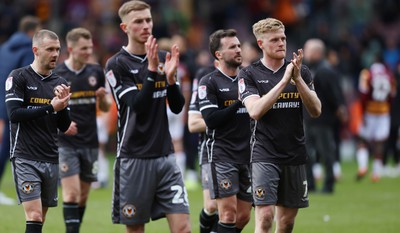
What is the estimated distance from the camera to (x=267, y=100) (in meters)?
9.16

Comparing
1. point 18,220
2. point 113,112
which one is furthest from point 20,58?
point 113,112

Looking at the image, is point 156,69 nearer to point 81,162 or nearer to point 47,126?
point 47,126

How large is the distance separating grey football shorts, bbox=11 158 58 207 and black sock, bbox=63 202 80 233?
1.84 metres

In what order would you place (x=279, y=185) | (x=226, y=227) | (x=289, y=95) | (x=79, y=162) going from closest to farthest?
(x=289, y=95), (x=279, y=185), (x=226, y=227), (x=79, y=162)

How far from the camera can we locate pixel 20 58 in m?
16.2

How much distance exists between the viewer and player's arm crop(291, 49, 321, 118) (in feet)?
29.8

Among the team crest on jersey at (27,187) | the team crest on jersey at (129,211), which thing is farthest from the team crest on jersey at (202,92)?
the team crest on jersey at (27,187)

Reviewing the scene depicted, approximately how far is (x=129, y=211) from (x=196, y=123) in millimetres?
2537

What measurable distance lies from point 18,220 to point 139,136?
544 cm

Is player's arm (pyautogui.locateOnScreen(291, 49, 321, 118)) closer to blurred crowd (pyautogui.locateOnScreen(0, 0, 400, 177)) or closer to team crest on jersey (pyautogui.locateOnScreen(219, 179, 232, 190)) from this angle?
team crest on jersey (pyautogui.locateOnScreen(219, 179, 232, 190))

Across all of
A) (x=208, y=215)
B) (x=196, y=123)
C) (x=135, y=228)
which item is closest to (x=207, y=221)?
(x=208, y=215)

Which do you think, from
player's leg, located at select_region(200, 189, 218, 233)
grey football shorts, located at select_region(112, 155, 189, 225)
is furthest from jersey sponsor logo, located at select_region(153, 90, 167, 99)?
player's leg, located at select_region(200, 189, 218, 233)

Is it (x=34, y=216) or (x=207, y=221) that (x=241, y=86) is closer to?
(x=207, y=221)

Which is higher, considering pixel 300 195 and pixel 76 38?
pixel 76 38
